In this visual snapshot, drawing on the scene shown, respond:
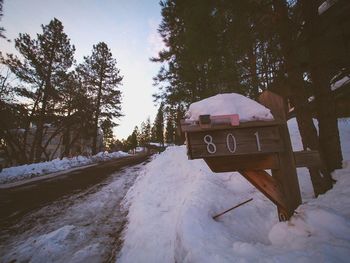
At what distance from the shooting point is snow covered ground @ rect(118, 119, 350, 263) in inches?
79.4

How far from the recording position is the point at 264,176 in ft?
7.80

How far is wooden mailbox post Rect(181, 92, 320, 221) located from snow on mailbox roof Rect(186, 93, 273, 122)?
0.09m

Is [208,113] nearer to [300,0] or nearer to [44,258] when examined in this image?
[300,0]

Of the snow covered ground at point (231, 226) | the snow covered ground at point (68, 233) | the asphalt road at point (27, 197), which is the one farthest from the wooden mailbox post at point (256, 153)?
the asphalt road at point (27, 197)

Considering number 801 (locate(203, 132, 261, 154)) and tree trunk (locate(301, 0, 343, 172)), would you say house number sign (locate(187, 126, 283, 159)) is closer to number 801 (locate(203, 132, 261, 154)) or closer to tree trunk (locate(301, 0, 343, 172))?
number 801 (locate(203, 132, 261, 154))

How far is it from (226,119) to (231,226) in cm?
239

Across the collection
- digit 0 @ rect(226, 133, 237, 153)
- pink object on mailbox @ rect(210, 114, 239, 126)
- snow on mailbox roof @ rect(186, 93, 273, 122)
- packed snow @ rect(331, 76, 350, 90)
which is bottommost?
digit 0 @ rect(226, 133, 237, 153)

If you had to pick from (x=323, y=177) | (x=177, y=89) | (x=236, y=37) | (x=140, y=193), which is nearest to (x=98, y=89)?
(x=177, y=89)

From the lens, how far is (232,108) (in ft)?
7.41

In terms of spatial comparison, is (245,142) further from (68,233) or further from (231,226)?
(68,233)

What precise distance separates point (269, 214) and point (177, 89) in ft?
42.4

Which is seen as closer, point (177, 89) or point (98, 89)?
point (177, 89)

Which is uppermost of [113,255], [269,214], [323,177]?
[323,177]

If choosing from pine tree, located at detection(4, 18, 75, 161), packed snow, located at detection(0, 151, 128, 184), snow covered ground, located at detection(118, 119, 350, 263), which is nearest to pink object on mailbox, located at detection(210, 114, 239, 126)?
snow covered ground, located at detection(118, 119, 350, 263)
